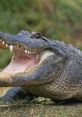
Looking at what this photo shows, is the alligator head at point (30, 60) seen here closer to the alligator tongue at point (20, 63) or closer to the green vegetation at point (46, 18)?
the alligator tongue at point (20, 63)

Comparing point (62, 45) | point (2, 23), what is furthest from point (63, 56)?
point (2, 23)

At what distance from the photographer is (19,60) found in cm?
679

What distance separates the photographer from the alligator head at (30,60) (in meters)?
6.41

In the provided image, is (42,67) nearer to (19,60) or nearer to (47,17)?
(19,60)

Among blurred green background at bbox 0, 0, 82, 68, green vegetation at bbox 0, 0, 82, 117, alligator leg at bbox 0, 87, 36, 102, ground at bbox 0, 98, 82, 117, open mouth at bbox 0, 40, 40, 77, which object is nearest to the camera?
ground at bbox 0, 98, 82, 117

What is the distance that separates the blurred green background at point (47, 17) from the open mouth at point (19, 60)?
1021cm

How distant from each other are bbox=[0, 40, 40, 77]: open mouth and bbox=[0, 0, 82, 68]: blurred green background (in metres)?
10.2

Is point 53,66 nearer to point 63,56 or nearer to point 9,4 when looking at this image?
point 63,56

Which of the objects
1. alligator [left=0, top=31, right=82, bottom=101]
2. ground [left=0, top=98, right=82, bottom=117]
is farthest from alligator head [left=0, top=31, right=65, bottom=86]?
ground [left=0, top=98, right=82, bottom=117]

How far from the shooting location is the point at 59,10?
18.3m

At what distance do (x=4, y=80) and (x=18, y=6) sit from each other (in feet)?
40.8

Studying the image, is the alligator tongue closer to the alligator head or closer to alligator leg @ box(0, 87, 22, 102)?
the alligator head

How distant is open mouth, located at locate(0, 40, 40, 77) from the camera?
21.3 feet

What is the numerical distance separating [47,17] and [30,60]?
11887 mm
